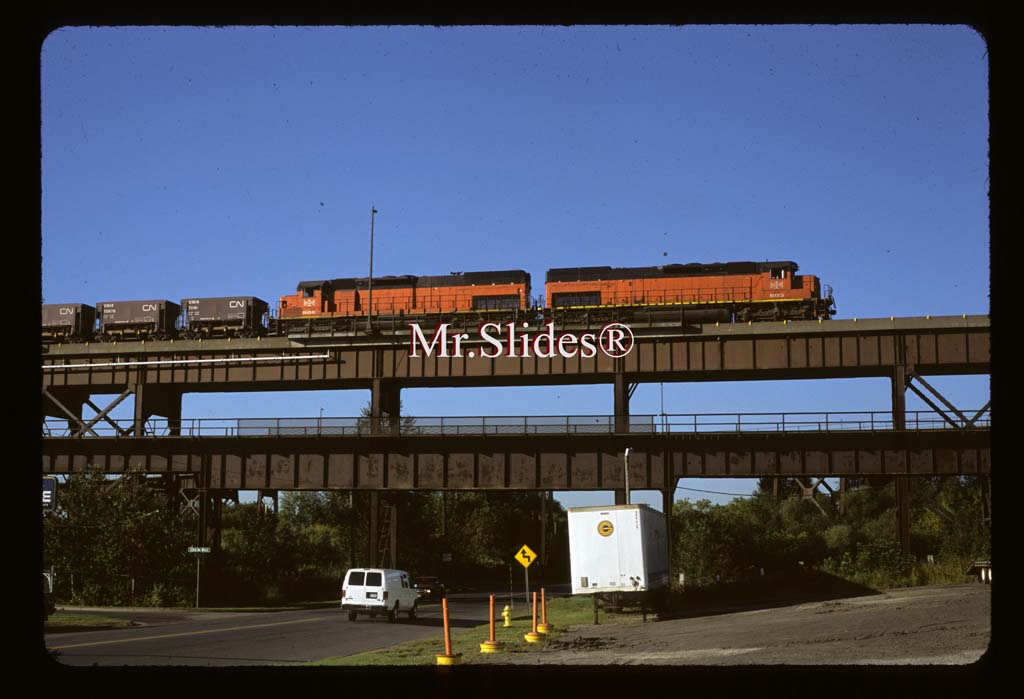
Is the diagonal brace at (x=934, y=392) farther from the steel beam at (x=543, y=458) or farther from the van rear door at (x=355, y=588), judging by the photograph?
the van rear door at (x=355, y=588)

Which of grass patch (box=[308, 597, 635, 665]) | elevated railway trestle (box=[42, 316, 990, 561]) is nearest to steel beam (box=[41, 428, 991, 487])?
elevated railway trestle (box=[42, 316, 990, 561])

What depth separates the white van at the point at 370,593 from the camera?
41.1m

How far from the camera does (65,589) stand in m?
54.3

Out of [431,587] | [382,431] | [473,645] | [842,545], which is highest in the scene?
[382,431]

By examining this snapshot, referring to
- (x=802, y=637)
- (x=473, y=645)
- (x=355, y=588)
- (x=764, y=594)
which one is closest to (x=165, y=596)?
(x=355, y=588)

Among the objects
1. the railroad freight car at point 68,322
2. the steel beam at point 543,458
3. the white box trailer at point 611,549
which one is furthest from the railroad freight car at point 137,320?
the white box trailer at point 611,549

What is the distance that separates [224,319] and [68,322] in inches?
443

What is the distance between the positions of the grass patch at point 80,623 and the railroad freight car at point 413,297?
29010 mm

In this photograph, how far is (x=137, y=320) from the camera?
72250mm

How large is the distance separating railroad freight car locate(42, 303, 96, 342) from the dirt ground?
159 feet

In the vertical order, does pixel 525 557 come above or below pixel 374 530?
above

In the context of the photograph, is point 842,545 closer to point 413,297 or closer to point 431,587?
point 431,587
